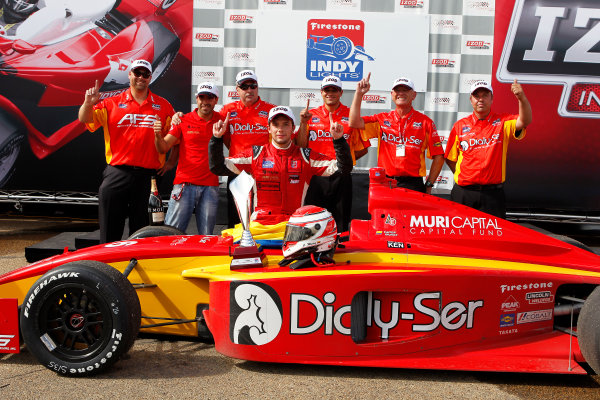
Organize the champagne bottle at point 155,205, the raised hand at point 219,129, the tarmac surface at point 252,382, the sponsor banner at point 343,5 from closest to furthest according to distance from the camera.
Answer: the tarmac surface at point 252,382 → the raised hand at point 219,129 → the champagne bottle at point 155,205 → the sponsor banner at point 343,5

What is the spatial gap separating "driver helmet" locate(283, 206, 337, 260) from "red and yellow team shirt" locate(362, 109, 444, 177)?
6.50 feet

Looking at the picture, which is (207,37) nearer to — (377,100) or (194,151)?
(377,100)

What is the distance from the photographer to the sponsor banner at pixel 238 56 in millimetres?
7344

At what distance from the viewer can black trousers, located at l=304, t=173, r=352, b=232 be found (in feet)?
17.6

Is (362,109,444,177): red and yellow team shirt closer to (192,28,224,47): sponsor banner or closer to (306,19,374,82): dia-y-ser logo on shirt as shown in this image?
(306,19,374,82): dia-y-ser logo on shirt

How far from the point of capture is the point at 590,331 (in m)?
3.21

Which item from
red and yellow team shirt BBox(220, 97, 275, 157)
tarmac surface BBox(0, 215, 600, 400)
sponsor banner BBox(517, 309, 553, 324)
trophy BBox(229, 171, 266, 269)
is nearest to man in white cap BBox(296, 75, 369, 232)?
red and yellow team shirt BBox(220, 97, 275, 157)

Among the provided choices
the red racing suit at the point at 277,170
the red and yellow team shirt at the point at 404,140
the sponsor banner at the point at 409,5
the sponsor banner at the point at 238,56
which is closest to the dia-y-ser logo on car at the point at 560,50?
the sponsor banner at the point at 409,5

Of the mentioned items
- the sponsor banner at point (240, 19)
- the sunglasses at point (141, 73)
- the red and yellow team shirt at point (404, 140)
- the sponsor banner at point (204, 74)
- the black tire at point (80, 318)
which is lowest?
the black tire at point (80, 318)

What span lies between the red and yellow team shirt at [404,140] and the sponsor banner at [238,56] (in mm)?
2503

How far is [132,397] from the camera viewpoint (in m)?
3.07

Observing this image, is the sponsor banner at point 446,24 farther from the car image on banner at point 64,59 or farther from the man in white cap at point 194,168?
the man in white cap at point 194,168

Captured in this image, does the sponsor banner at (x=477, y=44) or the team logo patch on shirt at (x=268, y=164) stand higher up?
the sponsor banner at (x=477, y=44)

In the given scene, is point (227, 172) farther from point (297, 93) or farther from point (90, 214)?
point (90, 214)
